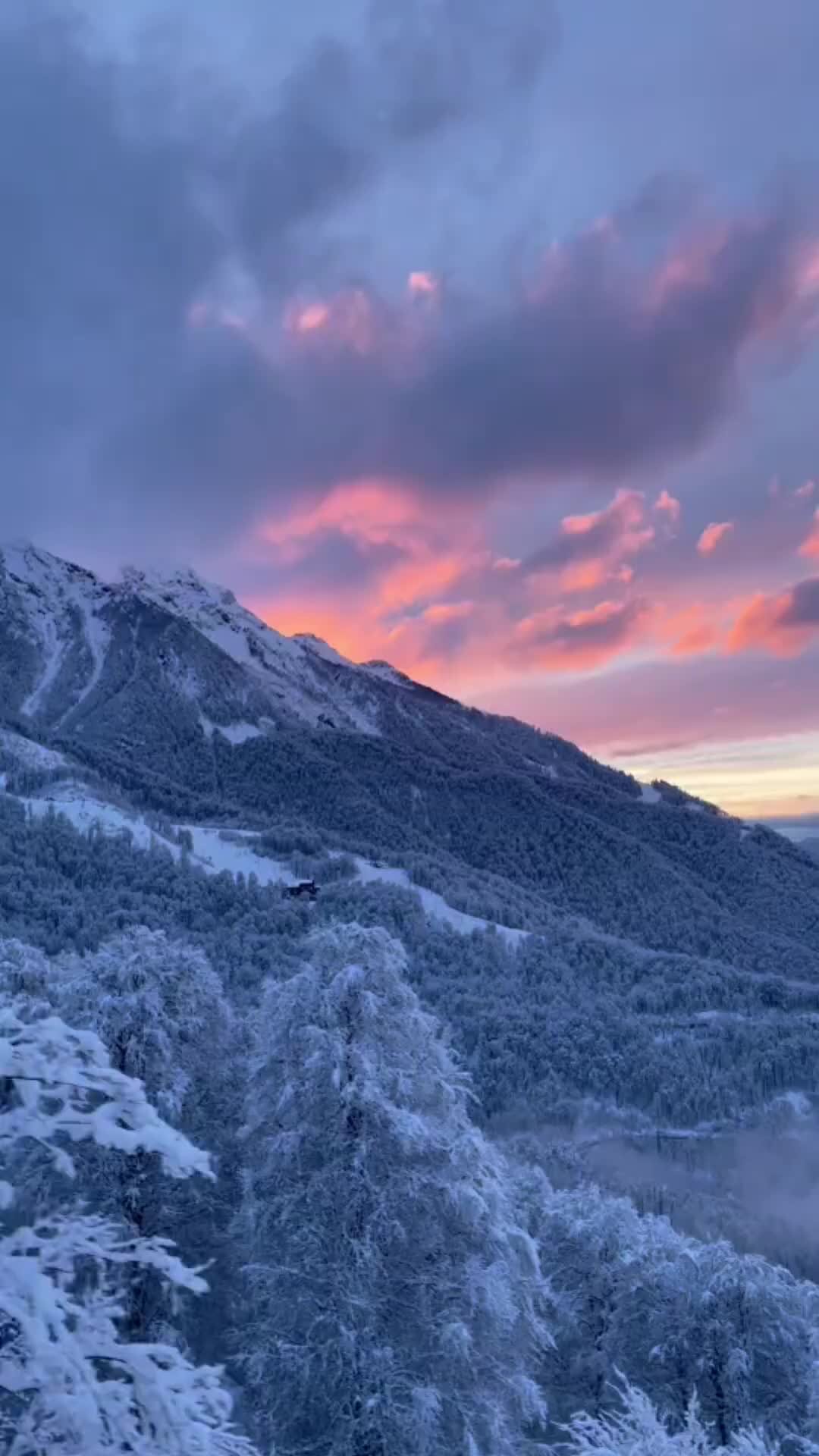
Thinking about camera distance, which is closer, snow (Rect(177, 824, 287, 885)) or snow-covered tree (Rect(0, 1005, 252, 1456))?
snow-covered tree (Rect(0, 1005, 252, 1456))

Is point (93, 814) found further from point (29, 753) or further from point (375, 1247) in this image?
point (375, 1247)

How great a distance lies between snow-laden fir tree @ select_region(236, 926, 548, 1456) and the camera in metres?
13.4

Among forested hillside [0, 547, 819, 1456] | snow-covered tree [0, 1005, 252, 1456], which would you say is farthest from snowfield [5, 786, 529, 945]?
snow-covered tree [0, 1005, 252, 1456]

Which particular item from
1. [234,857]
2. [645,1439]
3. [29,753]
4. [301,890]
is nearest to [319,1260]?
[645,1439]

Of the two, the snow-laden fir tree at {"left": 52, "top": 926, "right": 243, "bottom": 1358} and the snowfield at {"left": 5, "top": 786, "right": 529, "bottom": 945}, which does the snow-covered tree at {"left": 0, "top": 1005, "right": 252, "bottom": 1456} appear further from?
the snowfield at {"left": 5, "top": 786, "right": 529, "bottom": 945}

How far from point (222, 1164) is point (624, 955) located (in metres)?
117

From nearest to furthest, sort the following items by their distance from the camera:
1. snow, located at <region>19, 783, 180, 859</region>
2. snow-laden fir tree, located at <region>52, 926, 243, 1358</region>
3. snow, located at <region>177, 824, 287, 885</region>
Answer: snow-laden fir tree, located at <region>52, 926, 243, 1358</region>
snow, located at <region>19, 783, 180, 859</region>
snow, located at <region>177, 824, 287, 885</region>

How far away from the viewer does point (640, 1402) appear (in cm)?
1422

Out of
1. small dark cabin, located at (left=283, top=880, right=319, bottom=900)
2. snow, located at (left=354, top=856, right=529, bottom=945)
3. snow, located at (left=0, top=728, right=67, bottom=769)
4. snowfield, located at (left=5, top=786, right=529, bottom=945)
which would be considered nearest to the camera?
small dark cabin, located at (left=283, top=880, right=319, bottom=900)

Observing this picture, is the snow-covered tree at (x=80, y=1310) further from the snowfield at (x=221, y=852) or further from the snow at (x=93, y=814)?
the snow at (x=93, y=814)

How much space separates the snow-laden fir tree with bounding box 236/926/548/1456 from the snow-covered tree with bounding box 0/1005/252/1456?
30.8 feet

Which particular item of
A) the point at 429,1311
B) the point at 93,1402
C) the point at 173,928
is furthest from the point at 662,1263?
the point at 173,928

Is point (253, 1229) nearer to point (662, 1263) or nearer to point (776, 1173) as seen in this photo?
point (662, 1263)

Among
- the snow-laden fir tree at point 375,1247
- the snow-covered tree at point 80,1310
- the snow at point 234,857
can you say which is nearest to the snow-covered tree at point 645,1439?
the snow-laden fir tree at point 375,1247
